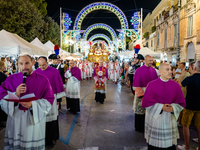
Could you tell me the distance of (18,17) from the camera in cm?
1834

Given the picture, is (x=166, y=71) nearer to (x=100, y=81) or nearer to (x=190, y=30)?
(x=100, y=81)

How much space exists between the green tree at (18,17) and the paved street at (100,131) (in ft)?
48.5

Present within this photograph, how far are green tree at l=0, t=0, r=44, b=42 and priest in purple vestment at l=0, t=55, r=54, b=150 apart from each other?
17.6 m

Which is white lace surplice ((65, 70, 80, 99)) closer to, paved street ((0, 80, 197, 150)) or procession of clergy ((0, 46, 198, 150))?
paved street ((0, 80, 197, 150))

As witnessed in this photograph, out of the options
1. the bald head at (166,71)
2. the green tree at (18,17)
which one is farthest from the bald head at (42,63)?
the green tree at (18,17)

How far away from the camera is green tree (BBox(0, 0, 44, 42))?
57.8ft

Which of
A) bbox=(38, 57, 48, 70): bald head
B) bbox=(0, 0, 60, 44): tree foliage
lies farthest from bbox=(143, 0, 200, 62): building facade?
bbox=(0, 0, 60, 44): tree foliage

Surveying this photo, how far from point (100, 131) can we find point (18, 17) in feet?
58.4

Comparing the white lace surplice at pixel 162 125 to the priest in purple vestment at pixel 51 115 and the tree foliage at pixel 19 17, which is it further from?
the tree foliage at pixel 19 17

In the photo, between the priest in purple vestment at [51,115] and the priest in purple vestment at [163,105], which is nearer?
the priest in purple vestment at [163,105]

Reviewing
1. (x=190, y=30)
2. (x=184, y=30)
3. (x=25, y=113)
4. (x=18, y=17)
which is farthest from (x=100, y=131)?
(x=184, y=30)

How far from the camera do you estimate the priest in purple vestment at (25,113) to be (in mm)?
2592

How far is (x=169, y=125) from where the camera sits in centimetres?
299

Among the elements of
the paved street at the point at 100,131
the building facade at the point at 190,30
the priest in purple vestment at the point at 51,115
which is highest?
the building facade at the point at 190,30
